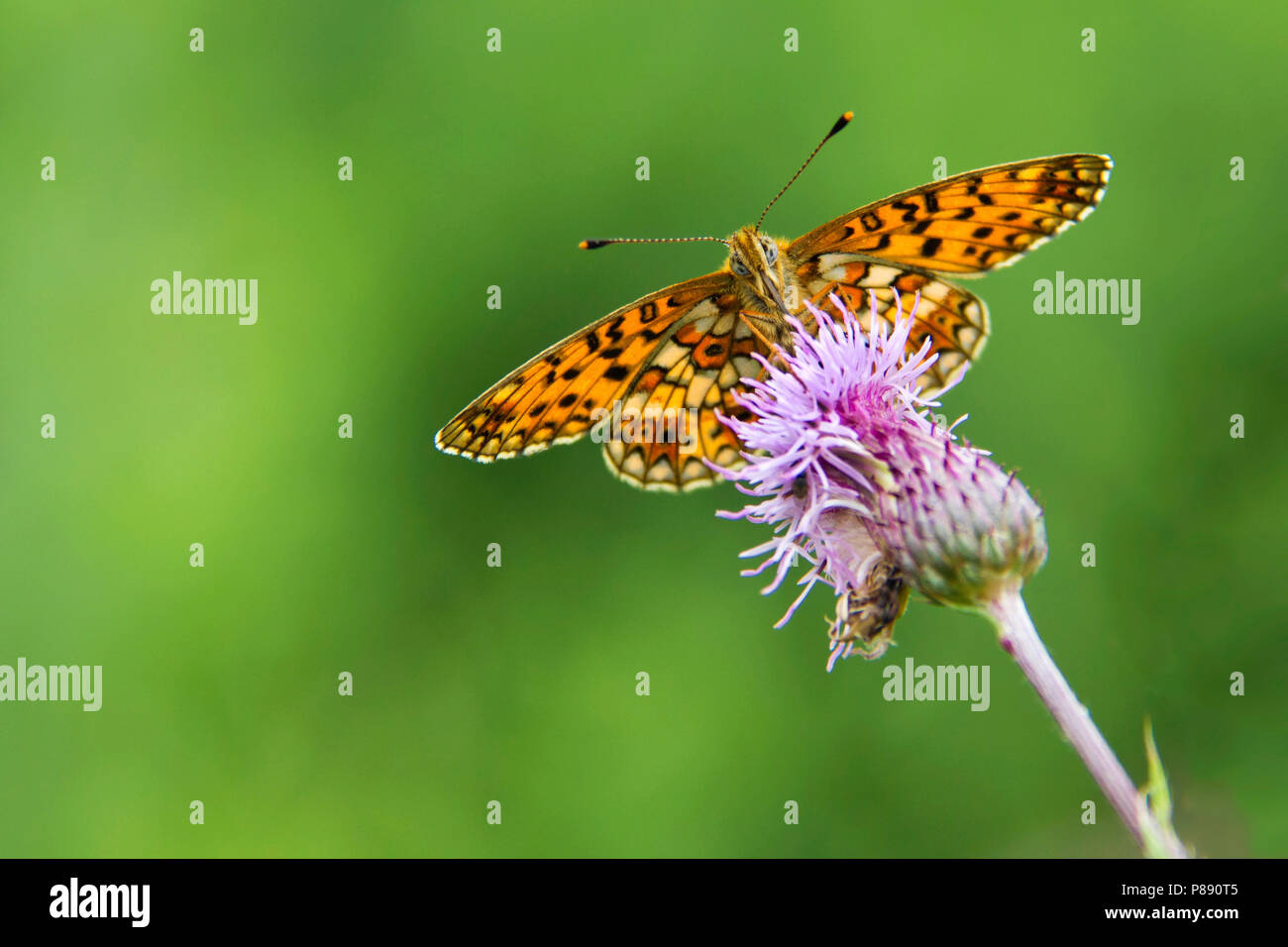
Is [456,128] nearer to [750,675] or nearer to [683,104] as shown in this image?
[683,104]

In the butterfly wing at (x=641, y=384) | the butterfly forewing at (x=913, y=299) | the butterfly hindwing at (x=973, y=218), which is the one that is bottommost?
the butterfly wing at (x=641, y=384)

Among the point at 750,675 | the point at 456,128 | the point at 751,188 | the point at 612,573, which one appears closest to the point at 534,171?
the point at 456,128

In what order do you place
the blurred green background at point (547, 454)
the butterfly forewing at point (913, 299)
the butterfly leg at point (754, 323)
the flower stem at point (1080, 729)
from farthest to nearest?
the blurred green background at point (547, 454) < the butterfly forewing at point (913, 299) < the butterfly leg at point (754, 323) < the flower stem at point (1080, 729)

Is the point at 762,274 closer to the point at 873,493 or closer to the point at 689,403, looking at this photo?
the point at 689,403

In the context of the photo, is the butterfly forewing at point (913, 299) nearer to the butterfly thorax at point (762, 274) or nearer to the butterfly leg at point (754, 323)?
the butterfly thorax at point (762, 274)

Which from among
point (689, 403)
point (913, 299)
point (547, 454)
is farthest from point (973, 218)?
point (547, 454)

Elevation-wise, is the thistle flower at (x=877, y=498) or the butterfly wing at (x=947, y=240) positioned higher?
the butterfly wing at (x=947, y=240)

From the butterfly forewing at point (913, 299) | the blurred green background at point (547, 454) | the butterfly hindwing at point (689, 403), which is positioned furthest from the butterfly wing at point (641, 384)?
the blurred green background at point (547, 454)
